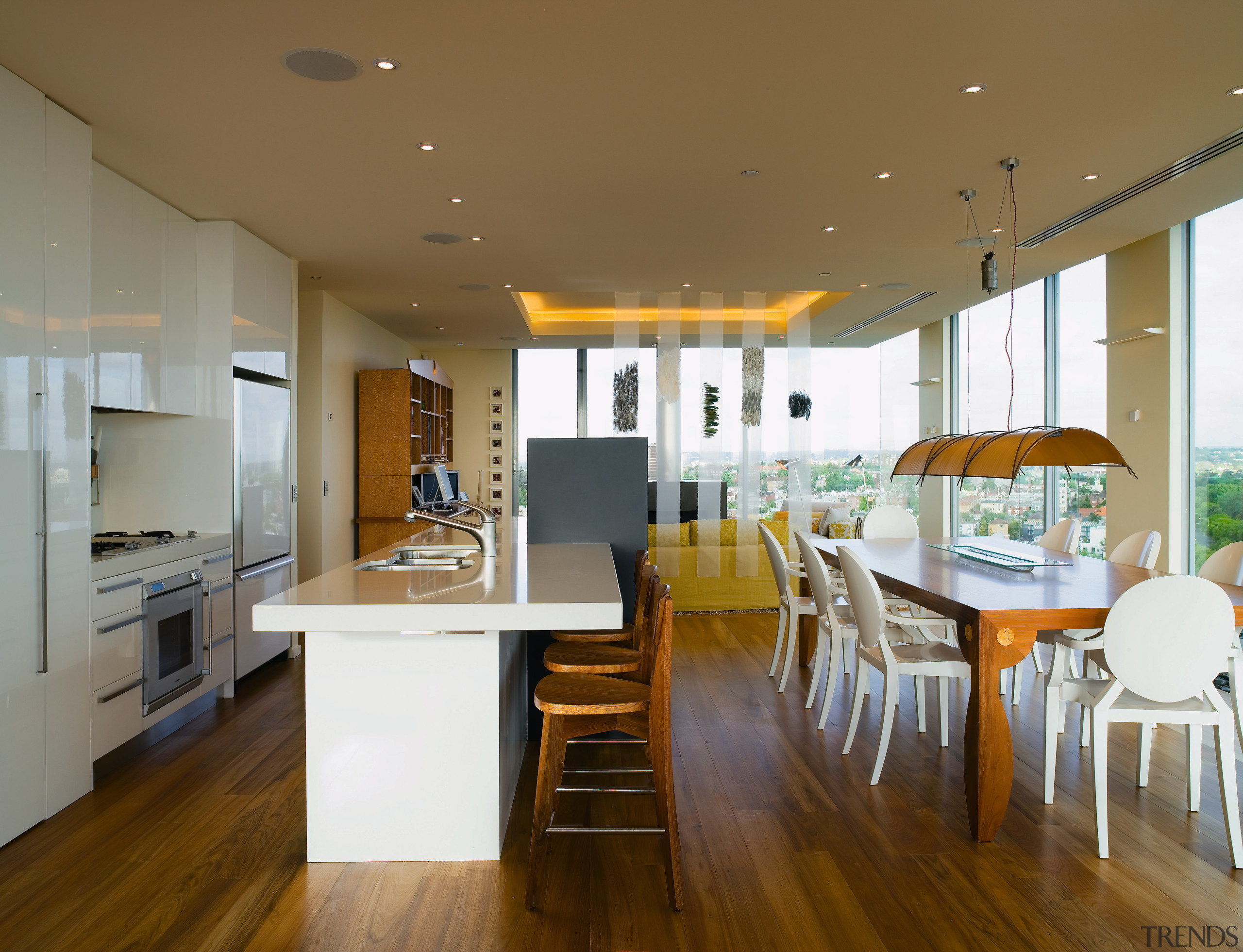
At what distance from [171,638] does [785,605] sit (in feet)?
11.0

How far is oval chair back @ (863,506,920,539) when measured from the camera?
5.59 m

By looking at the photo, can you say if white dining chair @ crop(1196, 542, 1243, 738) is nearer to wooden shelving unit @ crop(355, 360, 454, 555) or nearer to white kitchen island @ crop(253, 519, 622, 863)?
white kitchen island @ crop(253, 519, 622, 863)

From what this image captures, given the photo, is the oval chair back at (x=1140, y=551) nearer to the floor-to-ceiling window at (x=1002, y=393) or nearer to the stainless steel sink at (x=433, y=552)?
the floor-to-ceiling window at (x=1002, y=393)

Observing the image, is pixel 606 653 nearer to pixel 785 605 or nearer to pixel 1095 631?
pixel 785 605

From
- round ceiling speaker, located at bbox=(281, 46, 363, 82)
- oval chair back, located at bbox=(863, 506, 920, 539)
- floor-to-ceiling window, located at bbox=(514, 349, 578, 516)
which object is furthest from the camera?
floor-to-ceiling window, located at bbox=(514, 349, 578, 516)

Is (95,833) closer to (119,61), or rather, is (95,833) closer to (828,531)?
(119,61)

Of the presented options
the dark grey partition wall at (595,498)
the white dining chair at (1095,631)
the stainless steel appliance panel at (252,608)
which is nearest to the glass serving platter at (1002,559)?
the white dining chair at (1095,631)

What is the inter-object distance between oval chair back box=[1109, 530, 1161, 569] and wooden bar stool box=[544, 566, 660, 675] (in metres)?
2.71

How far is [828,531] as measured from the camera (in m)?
7.81

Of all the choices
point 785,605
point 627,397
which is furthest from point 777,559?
point 627,397

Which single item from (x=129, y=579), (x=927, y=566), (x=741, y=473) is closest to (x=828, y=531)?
(x=741, y=473)

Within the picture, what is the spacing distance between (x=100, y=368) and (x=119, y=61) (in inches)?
51.0

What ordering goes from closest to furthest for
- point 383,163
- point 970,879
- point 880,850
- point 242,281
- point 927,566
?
point 970,879 < point 880,850 < point 383,163 < point 927,566 < point 242,281

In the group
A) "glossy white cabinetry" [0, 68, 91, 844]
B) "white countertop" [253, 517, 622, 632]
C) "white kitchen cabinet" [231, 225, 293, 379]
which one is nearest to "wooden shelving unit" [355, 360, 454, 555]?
"white kitchen cabinet" [231, 225, 293, 379]
